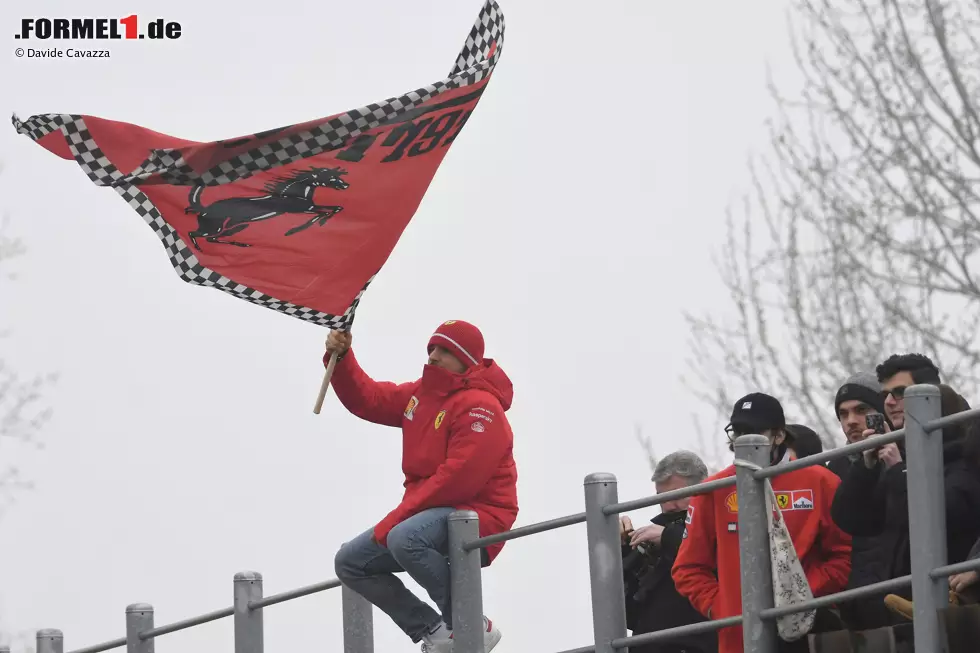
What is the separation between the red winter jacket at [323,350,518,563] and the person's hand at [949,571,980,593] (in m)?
2.65

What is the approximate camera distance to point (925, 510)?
635 cm

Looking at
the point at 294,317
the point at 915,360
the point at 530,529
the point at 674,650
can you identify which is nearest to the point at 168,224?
the point at 294,317

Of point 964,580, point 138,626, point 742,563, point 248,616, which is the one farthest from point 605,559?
point 138,626

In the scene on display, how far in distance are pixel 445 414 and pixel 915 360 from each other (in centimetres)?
240

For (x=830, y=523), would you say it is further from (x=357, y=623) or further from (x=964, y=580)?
(x=357, y=623)

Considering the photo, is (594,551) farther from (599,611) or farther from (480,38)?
(480,38)

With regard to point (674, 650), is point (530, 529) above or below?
above

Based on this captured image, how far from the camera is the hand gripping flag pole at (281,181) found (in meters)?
9.92

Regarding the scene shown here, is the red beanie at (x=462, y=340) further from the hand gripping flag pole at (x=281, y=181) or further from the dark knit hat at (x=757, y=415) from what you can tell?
the dark knit hat at (x=757, y=415)

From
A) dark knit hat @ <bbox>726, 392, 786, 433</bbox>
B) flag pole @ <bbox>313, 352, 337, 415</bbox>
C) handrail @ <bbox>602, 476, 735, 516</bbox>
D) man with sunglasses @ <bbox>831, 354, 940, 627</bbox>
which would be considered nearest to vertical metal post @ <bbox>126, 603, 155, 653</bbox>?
flag pole @ <bbox>313, 352, 337, 415</bbox>

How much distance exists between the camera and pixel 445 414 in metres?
8.83

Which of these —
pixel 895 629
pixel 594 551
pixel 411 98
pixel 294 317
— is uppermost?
pixel 411 98

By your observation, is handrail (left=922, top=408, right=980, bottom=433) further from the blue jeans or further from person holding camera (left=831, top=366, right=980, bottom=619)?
the blue jeans

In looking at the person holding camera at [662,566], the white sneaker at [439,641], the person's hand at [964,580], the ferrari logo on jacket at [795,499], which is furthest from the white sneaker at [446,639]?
the person's hand at [964,580]
